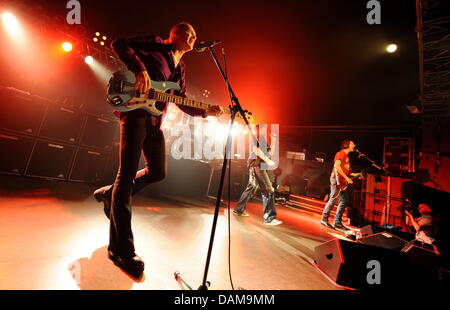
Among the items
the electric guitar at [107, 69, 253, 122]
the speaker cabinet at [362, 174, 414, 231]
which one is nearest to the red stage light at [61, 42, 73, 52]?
the electric guitar at [107, 69, 253, 122]

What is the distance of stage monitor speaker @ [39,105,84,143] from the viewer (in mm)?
5691

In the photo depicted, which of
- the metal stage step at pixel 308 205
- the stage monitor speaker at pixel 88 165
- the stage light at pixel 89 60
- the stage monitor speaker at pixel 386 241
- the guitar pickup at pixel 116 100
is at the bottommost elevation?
the metal stage step at pixel 308 205

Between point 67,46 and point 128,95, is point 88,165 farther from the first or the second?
point 128,95

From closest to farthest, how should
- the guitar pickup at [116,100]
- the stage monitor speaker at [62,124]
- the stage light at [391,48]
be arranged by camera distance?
the guitar pickup at [116,100], the stage monitor speaker at [62,124], the stage light at [391,48]

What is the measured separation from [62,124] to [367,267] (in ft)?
24.2

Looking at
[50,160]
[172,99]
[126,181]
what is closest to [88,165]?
[50,160]

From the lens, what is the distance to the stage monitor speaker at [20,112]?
5.11 metres

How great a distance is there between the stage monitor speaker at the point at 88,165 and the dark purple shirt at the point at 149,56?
5.44 m

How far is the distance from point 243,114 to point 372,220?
9.13 metres

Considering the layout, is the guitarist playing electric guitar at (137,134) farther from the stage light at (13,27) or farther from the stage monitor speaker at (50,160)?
the stage light at (13,27)

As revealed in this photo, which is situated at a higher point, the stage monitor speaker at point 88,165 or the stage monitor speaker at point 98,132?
the stage monitor speaker at point 98,132

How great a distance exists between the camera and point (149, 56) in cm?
203

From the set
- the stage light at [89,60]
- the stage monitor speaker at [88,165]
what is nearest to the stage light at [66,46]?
the stage light at [89,60]
